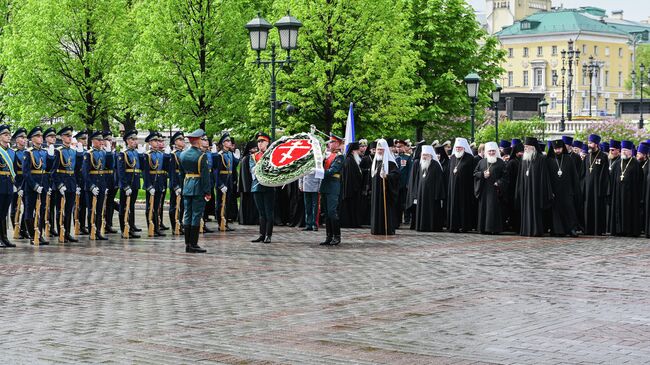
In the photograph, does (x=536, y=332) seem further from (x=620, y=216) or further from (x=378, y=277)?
(x=620, y=216)

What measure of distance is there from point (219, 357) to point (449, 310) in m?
3.67

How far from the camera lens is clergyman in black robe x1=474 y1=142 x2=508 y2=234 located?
2462cm

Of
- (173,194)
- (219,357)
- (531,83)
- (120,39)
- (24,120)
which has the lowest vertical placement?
(219,357)

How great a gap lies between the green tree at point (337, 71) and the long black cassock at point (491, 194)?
46.2ft

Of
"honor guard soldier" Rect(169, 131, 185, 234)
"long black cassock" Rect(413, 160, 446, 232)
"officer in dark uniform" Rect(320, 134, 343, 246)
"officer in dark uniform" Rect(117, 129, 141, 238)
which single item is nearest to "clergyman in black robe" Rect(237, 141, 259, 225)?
"honor guard soldier" Rect(169, 131, 185, 234)

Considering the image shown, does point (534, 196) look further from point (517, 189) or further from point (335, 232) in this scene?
point (335, 232)

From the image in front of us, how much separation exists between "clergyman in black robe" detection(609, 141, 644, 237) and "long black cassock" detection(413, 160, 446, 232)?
3.79 meters

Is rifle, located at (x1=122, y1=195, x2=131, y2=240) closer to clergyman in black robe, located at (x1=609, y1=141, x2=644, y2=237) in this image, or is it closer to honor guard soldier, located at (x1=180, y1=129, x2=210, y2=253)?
honor guard soldier, located at (x1=180, y1=129, x2=210, y2=253)

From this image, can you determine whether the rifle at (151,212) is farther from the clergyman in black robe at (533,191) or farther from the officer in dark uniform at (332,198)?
the clergyman in black robe at (533,191)

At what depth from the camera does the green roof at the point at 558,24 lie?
471ft

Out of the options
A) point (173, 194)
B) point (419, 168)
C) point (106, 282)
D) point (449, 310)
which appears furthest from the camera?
point (419, 168)

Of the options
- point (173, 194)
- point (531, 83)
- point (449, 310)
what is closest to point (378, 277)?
point (449, 310)

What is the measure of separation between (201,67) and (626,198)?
846 inches

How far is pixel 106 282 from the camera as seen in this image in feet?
50.2
